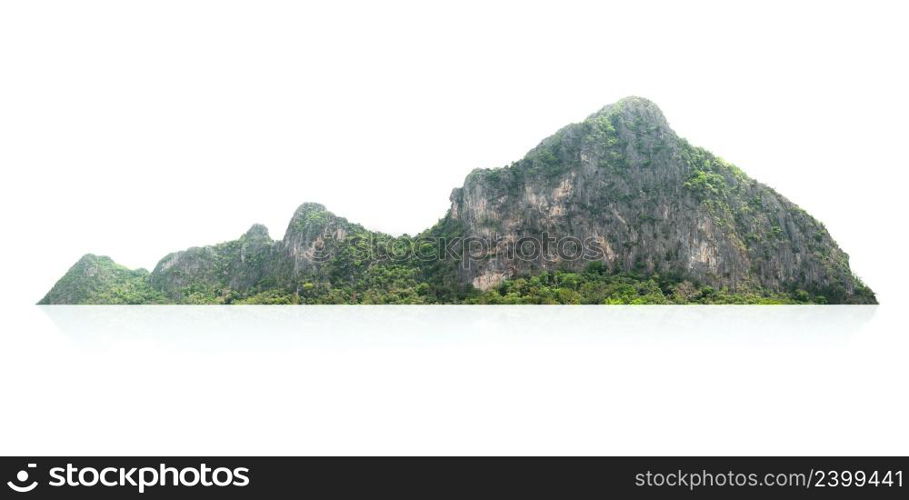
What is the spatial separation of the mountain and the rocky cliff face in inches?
3.3

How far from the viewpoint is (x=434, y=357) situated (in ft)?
44.3

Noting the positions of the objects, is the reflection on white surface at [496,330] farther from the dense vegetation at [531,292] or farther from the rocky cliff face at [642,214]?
the rocky cliff face at [642,214]

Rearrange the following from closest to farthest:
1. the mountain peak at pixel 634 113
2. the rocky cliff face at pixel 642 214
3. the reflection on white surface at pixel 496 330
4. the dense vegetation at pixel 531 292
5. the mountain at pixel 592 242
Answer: the reflection on white surface at pixel 496 330 < the dense vegetation at pixel 531 292 < the mountain at pixel 592 242 < the rocky cliff face at pixel 642 214 < the mountain peak at pixel 634 113

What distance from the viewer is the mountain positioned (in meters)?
39.2

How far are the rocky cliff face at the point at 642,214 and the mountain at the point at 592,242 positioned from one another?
8cm

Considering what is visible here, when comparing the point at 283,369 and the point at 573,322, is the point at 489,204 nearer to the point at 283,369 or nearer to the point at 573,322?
the point at 573,322

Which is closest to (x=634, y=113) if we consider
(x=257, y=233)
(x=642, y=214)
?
(x=642, y=214)

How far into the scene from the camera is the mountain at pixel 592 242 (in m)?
39.2

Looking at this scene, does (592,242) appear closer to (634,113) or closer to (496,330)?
(634,113)

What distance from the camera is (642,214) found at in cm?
4325

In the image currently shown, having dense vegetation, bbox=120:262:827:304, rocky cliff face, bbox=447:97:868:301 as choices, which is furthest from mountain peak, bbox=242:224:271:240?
rocky cliff face, bbox=447:97:868:301

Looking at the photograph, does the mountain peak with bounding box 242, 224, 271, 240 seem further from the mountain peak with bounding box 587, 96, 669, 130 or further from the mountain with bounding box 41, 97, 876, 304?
the mountain peak with bounding box 587, 96, 669, 130

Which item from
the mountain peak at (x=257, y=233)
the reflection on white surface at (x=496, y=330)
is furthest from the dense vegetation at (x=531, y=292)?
the reflection on white surface at (x=496, y=330)

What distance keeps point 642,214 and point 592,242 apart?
4.19 meters
